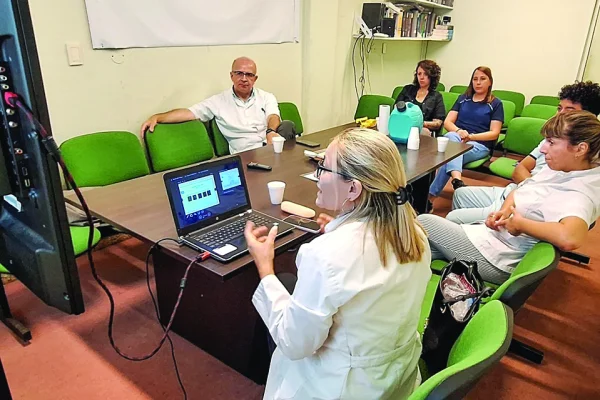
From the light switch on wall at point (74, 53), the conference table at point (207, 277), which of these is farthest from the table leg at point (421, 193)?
the light switch on wall at point (74, 53)

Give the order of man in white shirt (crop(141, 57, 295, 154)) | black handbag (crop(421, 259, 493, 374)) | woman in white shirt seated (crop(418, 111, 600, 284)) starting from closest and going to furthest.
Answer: black handbag (crop(421, 259, 493, 374))
woman in white shirt seated (crop(418, 111, 600, 284))
man in white shirt (crop(141, 57, 295, 154))

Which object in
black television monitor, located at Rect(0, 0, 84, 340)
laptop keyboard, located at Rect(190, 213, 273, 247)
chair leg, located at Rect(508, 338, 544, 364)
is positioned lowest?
chair leg, located at Rect(508, 338, 544, 364)

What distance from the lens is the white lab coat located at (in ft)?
3.26

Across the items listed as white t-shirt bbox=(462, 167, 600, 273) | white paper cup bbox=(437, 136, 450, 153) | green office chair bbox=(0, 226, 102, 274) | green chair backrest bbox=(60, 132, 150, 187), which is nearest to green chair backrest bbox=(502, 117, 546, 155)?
white paper cup bbox=(437, 136, 450, 153)

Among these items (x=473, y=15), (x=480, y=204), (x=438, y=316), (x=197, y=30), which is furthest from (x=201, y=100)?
(x=473, y=15)

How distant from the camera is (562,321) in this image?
Result: 2.32 metres

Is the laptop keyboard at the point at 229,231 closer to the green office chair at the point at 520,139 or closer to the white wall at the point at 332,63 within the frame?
the green office chair at the point at 520,139

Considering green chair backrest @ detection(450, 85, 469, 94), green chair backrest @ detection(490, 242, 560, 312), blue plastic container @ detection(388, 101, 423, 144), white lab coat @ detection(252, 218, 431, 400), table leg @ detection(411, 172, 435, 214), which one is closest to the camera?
white lab coat @ detection(252, 218, 431, 400)

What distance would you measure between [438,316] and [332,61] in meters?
3.49

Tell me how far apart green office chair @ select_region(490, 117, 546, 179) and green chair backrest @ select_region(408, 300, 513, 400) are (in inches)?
96.9

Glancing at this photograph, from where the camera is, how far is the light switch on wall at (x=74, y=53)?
2578 mm

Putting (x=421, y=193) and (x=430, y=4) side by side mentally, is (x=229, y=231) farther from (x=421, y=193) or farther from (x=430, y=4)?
(x=430, y=4)

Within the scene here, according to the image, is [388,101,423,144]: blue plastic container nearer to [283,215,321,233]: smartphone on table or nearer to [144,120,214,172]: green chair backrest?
[144,120,214,172]: green chair backrest

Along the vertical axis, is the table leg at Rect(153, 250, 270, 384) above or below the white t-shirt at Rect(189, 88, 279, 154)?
below
